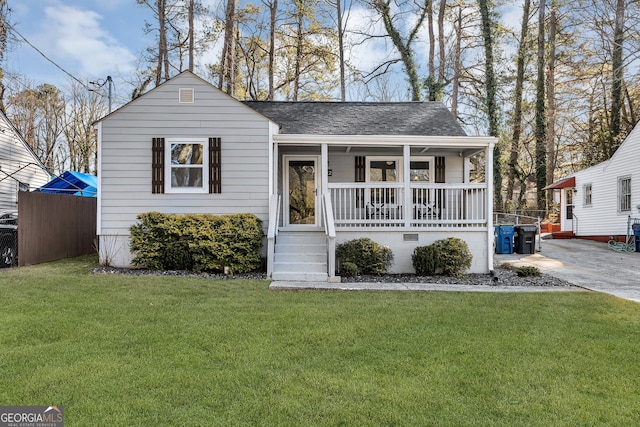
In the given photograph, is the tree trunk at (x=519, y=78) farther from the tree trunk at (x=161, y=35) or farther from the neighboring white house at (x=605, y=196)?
the tree trunk at (x=161, y=35)

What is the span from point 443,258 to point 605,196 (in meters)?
11.1

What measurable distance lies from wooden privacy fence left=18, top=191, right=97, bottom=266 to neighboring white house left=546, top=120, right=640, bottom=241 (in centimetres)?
1733

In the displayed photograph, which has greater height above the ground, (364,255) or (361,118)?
(361,118)

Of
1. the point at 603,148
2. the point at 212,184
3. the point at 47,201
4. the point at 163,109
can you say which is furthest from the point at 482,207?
the point at 603,148

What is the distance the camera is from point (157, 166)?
8.89 metres

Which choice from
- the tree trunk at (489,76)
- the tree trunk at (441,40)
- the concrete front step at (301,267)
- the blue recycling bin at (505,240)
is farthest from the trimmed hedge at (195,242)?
the tree trunk at (441,40)

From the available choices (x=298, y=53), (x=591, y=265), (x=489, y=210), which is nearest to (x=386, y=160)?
(x=489, y=210)

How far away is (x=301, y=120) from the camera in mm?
10711

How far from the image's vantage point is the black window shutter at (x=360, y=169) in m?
10.7

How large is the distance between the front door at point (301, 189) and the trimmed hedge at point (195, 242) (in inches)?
86.3

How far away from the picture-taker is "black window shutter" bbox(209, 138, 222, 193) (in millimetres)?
8930

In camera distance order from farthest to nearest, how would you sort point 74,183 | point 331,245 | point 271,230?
1. point 74,183
2. point 271,230
3. point 331,245

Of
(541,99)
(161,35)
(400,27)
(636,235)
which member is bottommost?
(636,235)

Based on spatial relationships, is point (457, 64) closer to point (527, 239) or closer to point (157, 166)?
point (527, 239)
